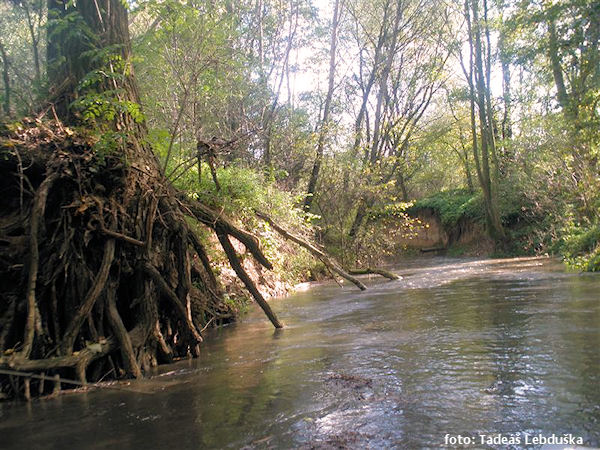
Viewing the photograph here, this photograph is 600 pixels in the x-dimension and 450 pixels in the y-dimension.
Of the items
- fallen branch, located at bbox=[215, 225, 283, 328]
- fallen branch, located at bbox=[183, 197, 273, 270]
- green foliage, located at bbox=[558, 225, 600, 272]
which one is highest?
fallen branch, located at bbox=[183, 197, 273, 270]

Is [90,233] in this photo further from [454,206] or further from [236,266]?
[454,206]

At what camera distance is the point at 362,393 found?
411 cm

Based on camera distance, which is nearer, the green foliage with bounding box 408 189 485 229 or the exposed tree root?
the exposed tree root

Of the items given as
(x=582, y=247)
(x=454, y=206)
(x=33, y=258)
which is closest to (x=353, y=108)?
(x=454, y=206)

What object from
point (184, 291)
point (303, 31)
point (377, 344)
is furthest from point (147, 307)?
point (303, 31)

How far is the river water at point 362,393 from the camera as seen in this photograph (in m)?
3.31

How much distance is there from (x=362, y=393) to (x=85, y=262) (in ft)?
11.6


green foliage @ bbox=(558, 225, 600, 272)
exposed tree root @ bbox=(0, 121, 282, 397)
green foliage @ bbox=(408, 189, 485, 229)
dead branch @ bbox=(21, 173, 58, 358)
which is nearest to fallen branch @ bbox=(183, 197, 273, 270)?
exposed tree root @ bbox=(0, 121, 282, 397)

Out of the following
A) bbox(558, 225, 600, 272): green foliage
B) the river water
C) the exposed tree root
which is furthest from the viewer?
bbox(558, 225, 600, 272): green foliage

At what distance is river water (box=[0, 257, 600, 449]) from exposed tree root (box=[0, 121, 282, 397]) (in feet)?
1.54

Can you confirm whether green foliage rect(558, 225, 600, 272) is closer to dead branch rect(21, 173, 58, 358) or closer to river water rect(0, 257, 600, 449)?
river water rect(0, 257, 600, 449)

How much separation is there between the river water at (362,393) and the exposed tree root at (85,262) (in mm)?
469

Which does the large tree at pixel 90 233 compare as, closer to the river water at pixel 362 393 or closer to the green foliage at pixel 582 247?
the river water at pixel 362 393

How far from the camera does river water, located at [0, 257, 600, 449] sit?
331 centimetres
